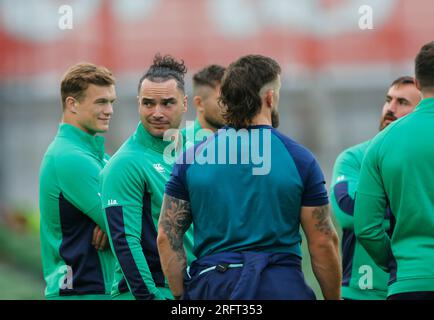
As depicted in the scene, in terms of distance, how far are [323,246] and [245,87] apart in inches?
31.9

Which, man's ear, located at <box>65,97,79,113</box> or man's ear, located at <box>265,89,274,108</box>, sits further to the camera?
man's ear, located at <box>65,97,79,113</box>

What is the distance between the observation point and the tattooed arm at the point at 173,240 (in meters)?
4.16

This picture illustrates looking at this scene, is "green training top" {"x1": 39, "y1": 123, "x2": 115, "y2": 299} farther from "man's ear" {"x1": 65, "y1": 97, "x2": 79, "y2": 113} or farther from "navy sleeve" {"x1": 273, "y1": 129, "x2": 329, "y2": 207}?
"navy sleeve" {"x1": 273, "y1": 129, "x2": 329, "y2": 207}

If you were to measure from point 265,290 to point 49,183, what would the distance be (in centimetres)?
180

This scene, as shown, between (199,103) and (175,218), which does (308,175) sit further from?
(199,103)

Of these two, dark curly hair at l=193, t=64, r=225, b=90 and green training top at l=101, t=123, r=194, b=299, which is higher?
dark curly hair at l=193, t=64, r=225, b=90

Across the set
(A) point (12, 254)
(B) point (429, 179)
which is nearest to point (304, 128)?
(A) point (12, 254)

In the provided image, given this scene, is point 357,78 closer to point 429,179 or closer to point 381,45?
point 381,45

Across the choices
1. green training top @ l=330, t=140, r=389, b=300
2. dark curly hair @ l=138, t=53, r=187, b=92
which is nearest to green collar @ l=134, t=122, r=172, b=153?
dark curly hair @ l=138, t=53, r=187, b=92

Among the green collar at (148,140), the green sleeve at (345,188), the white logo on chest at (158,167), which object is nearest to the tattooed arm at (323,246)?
the white logo on chest at (158,167)

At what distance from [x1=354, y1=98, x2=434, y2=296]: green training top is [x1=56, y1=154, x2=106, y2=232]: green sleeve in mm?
1520

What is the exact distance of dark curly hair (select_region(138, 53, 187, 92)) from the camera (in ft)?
16.5

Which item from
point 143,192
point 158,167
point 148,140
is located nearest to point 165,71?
point 148,140

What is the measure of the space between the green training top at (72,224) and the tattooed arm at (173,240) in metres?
0.89
